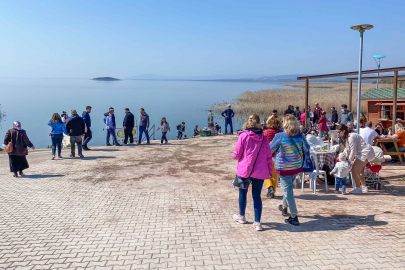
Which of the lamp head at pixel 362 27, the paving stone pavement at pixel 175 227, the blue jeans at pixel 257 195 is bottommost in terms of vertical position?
the paving stone pavement at pixel 175 227

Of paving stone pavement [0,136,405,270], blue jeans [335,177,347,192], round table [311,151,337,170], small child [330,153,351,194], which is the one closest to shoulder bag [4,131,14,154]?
paving stone pavement [0,136,405,270]

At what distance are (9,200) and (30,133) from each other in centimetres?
3477

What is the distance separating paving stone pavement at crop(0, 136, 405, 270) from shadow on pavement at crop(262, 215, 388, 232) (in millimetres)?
15

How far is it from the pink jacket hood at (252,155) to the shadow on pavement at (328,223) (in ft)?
2.87

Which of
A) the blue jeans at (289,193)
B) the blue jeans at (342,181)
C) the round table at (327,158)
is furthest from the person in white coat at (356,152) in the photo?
the blue jeans at (289,193)

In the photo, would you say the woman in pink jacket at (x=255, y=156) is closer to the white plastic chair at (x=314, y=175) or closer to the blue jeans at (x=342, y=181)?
the white plastic chair at (x=314, y=175)

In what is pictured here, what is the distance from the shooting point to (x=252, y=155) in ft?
15.8

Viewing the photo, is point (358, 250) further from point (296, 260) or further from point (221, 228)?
point (221, 228)

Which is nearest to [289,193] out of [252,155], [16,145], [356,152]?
[252,155]

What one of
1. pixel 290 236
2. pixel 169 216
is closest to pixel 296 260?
pixel 290 236

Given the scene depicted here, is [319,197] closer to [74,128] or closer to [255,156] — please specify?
[255,156]

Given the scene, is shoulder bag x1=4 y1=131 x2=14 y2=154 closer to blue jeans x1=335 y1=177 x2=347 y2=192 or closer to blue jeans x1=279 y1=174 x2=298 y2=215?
blue jeans x1=279 y1=174 x2=298 y2=215

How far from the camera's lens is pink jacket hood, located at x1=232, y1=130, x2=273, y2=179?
4.78m

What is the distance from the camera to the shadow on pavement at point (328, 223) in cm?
499
